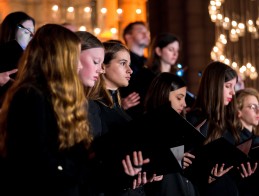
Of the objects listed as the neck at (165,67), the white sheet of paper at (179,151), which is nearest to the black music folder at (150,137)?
the white sheet of paper at (179,151)

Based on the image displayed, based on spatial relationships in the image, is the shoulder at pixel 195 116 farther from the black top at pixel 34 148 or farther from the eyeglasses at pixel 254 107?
the black top at pixel 34 148

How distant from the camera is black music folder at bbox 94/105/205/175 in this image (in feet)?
9.39

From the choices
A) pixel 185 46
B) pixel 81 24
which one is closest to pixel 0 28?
pixel 81 24

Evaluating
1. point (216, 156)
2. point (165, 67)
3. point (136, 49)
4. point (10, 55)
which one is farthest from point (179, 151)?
point (136, 49)

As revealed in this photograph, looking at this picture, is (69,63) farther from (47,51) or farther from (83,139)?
(83,139)

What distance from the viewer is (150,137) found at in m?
2.97

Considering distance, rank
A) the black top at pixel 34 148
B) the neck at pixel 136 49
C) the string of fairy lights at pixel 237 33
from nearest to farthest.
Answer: the black top at pixel 34 148, the neck at pixel 136 49, the string of fairy lights at pixel 237 33

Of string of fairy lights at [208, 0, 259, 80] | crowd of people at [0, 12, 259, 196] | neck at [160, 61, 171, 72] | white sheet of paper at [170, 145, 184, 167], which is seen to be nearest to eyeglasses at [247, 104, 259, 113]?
neck at [160, 61, 171, 72]

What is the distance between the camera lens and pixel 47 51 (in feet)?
8.75

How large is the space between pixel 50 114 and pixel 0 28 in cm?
181

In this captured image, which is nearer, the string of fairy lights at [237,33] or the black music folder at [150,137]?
the black music folder at [150,137]

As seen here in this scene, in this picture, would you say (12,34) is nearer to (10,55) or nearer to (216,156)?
(10,55)

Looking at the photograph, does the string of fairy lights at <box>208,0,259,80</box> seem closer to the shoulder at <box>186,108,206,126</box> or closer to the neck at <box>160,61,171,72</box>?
the neck at <box>160,61,171,72</box>

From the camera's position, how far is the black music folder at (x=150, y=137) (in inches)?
113
